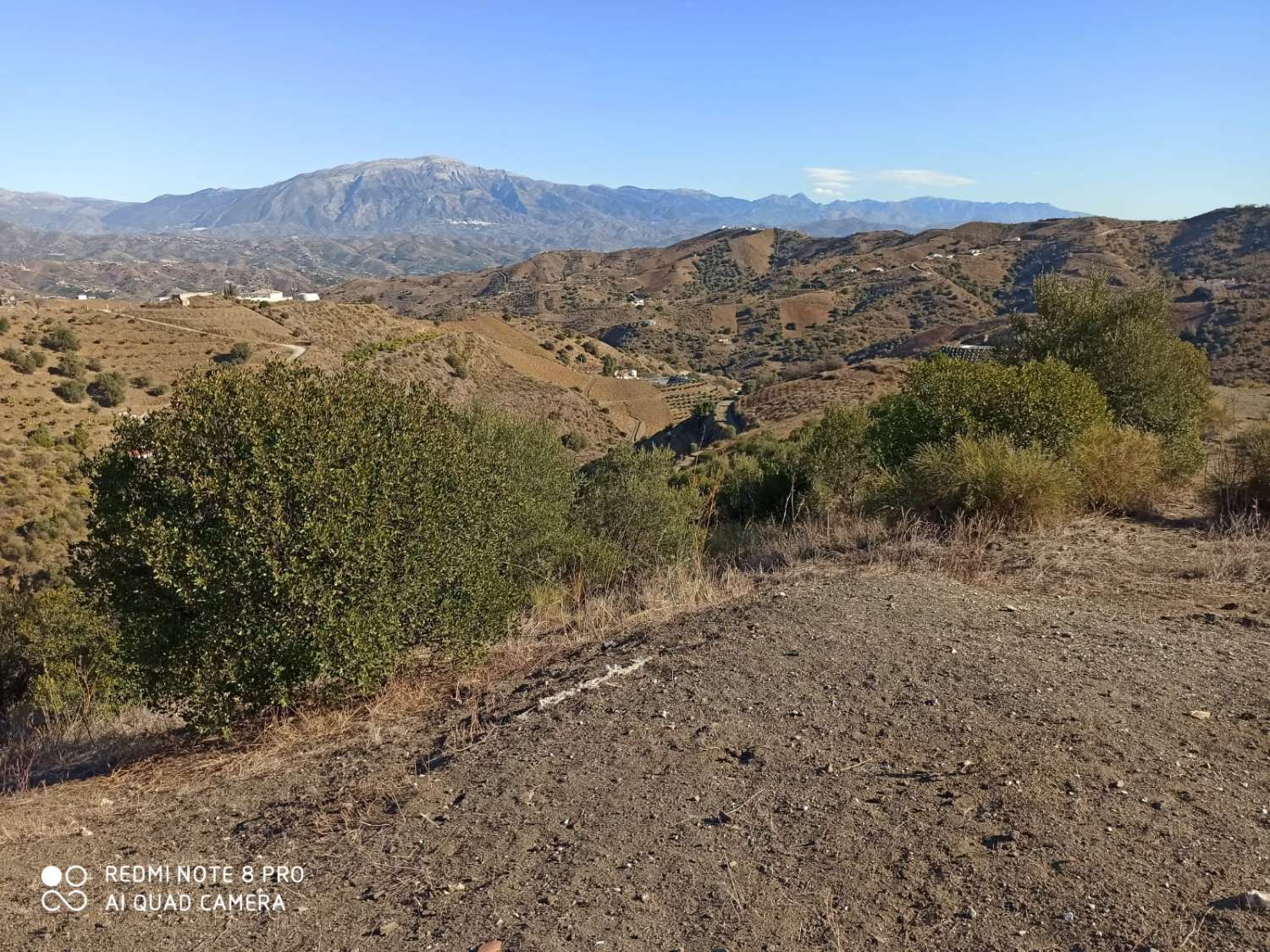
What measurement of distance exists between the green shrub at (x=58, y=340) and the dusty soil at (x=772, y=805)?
48264 mm

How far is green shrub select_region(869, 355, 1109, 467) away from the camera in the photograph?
1222 cm

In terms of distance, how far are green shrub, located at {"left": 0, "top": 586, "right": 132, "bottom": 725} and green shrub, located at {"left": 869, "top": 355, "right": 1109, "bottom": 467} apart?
1355 centimetres

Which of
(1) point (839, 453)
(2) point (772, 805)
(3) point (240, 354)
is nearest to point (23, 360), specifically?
(3) point (240, 354)

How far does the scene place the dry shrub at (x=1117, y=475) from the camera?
1107 centimetres

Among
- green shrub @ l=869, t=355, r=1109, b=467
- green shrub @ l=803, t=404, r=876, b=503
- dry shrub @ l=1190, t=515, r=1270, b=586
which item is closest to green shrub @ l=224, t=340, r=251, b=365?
green shrub @ l=803, t=404, r=876, b=503

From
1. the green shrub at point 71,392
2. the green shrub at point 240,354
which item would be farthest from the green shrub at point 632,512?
the green shrub at point 240,354

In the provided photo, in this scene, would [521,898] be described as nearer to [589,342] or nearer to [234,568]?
[234,568]

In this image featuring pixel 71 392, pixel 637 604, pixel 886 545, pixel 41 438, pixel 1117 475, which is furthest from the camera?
pixel 71 392

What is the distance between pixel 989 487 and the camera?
10086 millimetres

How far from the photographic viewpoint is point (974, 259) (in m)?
110

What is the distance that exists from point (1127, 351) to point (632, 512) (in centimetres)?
1102

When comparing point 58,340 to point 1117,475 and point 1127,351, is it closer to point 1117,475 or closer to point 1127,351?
point 1127,351

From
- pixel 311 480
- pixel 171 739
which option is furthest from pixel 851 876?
pixel 171 739

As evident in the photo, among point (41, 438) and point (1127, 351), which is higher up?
point (1127, 351)
